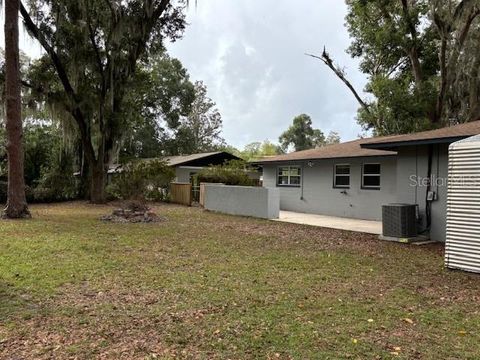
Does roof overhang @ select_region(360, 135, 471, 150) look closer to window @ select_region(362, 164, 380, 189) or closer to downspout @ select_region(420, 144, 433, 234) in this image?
downspout @ select_region(420, 144, 433, 234)

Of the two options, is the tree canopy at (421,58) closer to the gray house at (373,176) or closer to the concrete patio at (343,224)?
the gray house at (373,176)

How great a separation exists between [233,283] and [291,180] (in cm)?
1277

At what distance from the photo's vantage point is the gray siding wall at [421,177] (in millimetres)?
9289

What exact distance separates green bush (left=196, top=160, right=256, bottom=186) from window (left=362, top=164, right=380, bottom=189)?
16.9 feet

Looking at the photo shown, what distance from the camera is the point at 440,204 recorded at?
9.39 metres

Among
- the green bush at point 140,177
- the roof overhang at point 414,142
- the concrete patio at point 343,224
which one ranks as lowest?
the concrete patio at point 343,224

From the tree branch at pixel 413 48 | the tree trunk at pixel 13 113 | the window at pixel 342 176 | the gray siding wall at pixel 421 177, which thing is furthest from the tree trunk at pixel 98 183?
the tree branch at pixel 413 48

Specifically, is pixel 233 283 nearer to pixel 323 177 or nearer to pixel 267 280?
pixel 267 280

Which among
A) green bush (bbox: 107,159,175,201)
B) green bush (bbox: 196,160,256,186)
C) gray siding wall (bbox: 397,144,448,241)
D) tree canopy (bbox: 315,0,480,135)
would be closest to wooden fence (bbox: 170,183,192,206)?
green bush (bbox: 196,160,256,186)

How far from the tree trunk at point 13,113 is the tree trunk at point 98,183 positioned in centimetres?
626

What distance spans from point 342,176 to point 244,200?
377 cm

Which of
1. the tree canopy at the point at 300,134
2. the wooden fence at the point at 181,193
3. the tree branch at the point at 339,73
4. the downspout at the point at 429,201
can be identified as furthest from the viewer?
the tree canopy at the point at 300,134

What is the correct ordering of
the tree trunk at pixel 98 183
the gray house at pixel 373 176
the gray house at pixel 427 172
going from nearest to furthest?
1. the gray house at pixel 427 172
2. the gray house at pixel 373 176
3. the tree trunk at pixel 98 183

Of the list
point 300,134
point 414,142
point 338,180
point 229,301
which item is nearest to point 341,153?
point 338,180
